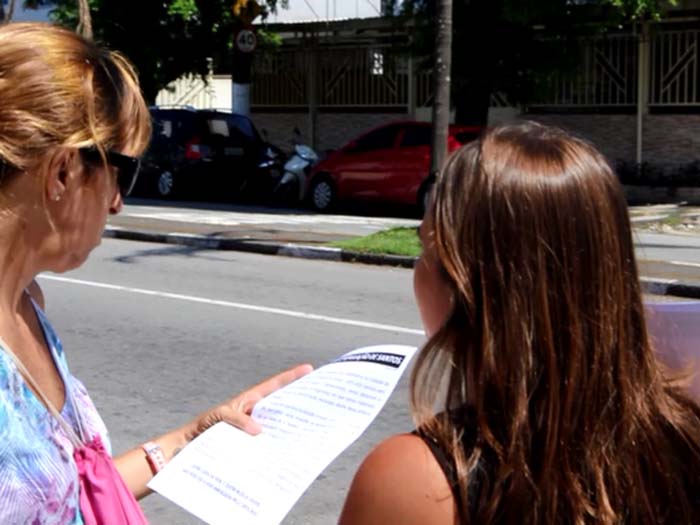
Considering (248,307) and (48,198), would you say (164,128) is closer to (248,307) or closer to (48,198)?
(248,307)

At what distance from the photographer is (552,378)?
5.90 feet

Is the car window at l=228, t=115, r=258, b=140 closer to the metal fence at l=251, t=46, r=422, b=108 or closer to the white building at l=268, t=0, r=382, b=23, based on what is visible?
the metal fence at l=251, t=46, r=422, b=108

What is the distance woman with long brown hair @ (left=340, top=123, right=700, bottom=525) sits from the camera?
1762 mm

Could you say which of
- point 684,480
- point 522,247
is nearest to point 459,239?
point 522,247

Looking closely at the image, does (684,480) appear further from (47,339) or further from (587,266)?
(47,339)

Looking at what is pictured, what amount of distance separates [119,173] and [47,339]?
37 cm

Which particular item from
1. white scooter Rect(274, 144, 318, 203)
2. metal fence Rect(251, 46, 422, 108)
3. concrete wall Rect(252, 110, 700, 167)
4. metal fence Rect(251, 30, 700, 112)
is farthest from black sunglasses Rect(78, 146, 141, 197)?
metal fence Rect(251, 46, 422, 108)

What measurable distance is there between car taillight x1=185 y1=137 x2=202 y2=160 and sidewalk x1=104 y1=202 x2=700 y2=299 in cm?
167

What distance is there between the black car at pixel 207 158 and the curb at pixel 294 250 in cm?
572

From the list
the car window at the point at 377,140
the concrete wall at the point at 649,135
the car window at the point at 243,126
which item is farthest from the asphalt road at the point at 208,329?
the concrete wall at the point at 649,135

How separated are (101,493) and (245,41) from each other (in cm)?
2313

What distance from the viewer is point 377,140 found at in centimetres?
2038

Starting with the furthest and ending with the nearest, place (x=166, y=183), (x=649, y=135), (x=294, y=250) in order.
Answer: (x=166, y=183) < (x=649, y=135) < (x=294, y=250)

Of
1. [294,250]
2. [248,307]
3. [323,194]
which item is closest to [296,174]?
[323,194]
